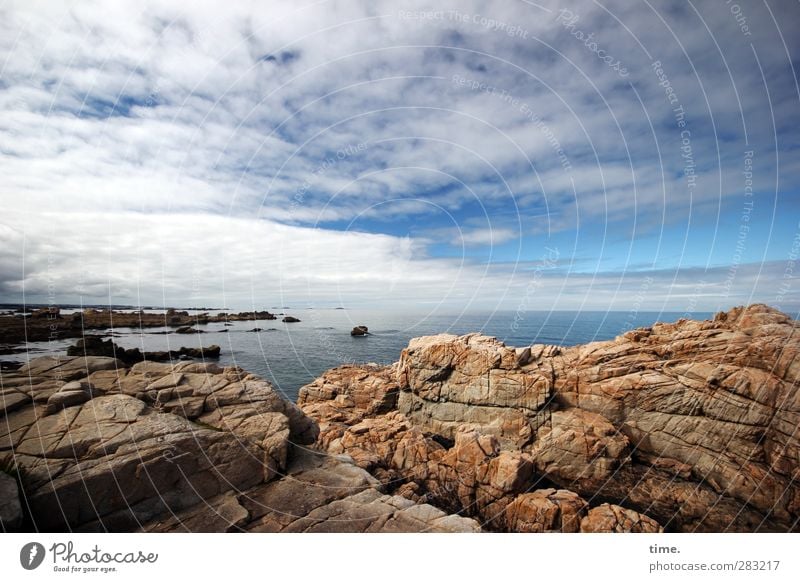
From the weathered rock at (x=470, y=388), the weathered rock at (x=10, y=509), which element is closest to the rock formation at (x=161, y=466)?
the weathered rock at (x=10, y=509)

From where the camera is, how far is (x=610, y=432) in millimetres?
18781

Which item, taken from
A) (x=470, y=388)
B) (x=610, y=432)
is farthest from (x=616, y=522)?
(x=470, y=388)

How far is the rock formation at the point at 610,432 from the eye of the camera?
1339cm
